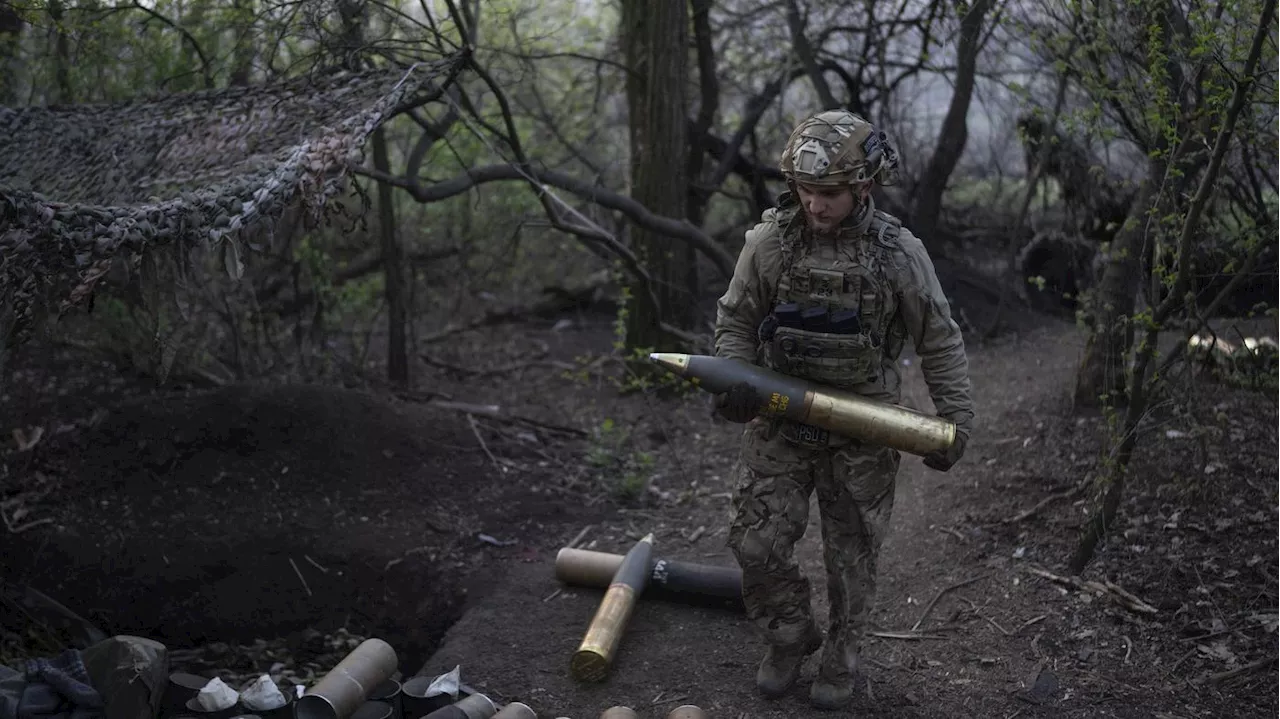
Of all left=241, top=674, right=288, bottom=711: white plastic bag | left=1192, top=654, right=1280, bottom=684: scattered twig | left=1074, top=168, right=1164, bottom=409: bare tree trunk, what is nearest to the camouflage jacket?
left=1192, top=654, right=1280, bottom=684: scattered twig

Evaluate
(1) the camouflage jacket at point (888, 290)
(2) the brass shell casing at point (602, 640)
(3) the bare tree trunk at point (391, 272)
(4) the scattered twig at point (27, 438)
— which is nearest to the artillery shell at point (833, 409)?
(1) the camouflage jacket at point (888, 290)

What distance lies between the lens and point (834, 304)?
12.3ft

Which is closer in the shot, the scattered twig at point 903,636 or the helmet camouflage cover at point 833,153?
the helmet camouflage cover at point 833,153

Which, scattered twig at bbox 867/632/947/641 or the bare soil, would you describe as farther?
scattered twig at bbox 867/632/947/641

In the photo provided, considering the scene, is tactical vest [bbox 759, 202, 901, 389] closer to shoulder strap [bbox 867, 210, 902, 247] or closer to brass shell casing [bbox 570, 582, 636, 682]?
shoulder strap [bbox 867, 210, 902, 247]

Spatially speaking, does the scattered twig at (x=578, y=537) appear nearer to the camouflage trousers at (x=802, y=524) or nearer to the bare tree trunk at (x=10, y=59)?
the camouflage trousers at (x=802, y=524)

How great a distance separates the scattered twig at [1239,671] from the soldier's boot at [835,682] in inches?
50.7

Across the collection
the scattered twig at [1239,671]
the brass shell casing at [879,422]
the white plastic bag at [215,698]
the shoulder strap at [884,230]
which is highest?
the shoulder strap at [884,230]

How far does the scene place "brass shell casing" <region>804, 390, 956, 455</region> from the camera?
3711mm

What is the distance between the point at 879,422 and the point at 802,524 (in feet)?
1.67

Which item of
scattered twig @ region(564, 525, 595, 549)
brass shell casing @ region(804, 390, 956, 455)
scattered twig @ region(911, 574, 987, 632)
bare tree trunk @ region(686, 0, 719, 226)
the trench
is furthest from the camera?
bare tree trunk @ region(686, 0, 719, 226)

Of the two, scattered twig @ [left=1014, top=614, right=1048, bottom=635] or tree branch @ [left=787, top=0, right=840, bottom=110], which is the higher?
tree branch @ [left=787, top=0, right=840, bottom=110]

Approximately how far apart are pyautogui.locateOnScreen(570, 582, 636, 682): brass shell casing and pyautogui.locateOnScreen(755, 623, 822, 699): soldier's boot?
0.60m

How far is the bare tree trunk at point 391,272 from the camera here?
7.52m
